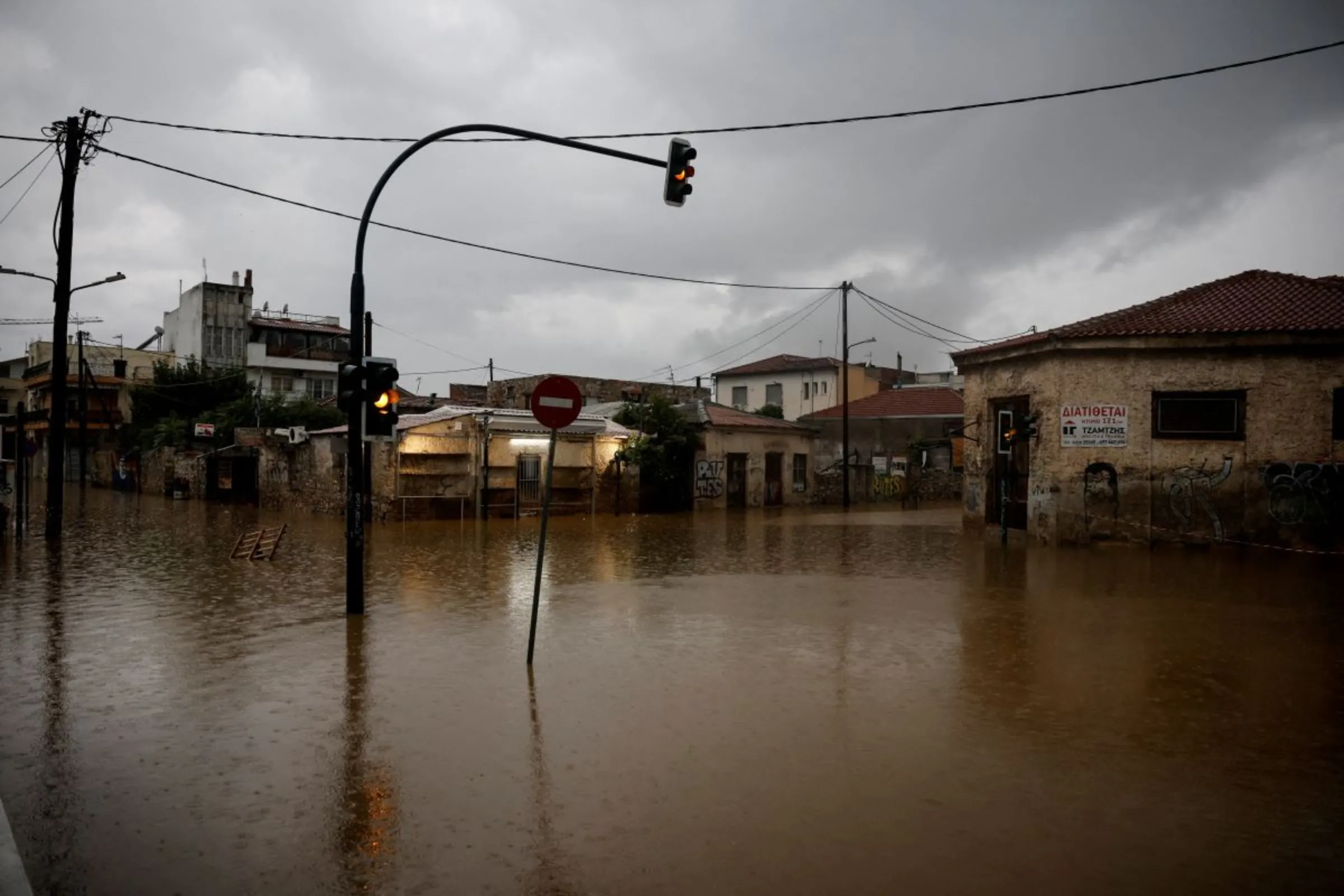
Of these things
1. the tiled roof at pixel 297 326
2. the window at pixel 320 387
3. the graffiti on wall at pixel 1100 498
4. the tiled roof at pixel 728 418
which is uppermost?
the tiled roof at pixel 297 326

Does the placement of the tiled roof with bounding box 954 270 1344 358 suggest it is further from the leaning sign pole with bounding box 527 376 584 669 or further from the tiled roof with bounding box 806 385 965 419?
the tiled roof with bounding box 806 385 965 419

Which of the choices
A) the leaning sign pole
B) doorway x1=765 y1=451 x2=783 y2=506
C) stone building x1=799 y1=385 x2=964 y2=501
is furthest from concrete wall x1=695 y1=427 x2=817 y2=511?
the leaning sign pole

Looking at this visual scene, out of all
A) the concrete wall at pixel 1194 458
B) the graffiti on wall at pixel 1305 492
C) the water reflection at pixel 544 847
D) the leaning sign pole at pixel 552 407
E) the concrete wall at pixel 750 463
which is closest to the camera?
the water reflection at pixel 544 847

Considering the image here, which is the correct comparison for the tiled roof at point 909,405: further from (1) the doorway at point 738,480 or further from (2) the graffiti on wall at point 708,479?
(2) the graffiti on wall at point 708,479

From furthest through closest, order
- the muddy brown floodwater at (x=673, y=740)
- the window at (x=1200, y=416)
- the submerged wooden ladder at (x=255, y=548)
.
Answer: the window at (x=1200, y=416) < the submerged wooden ladder at (x=255, y=548) < the muddy brown floodwater at (x=673, y=740)

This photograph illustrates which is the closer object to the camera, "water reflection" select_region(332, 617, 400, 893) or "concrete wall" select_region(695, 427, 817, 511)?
"water reflection" select_region(332, 617, 400, 893)

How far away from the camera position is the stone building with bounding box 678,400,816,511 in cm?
3291

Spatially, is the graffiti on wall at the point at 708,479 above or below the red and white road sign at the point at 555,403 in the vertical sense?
below

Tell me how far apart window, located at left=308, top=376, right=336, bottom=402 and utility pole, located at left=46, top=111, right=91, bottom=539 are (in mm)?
39214

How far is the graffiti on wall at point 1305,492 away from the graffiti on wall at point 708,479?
1817 centimetres

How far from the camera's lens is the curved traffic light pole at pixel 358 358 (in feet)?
33.5

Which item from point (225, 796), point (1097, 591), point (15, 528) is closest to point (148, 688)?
point (225, 796)

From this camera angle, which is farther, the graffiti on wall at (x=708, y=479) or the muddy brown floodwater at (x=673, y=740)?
the graffiti on wall at (x=708, y=479)

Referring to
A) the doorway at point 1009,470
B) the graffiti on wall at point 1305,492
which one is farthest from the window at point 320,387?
the graffiti on wall at point 1305,492
